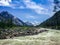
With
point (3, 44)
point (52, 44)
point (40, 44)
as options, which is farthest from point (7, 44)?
point (52, 44)

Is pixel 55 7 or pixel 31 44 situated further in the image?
pixel 55 7

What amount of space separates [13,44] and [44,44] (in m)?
7.66

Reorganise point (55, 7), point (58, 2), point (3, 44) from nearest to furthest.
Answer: point (3, 44), point (58, 2), point (55, 7)

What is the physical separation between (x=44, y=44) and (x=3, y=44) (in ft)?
33.1

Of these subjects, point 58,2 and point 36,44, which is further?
point 58,2

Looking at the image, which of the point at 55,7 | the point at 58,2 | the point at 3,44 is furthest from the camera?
the point at 55,7

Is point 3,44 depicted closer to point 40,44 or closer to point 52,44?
point 40,44

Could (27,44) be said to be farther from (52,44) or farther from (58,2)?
(58,2)

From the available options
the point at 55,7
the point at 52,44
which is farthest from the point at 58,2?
the point at 52,44

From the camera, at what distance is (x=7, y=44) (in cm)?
4600

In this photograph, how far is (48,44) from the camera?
46.2m

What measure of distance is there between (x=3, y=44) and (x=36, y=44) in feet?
26.7

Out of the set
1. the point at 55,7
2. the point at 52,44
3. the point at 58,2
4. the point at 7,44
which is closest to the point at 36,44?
the point at 52,44

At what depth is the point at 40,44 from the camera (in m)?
46.0
